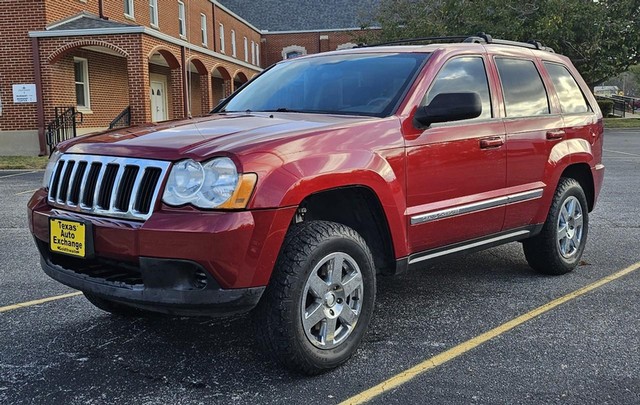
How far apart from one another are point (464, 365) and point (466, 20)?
26892 millimetres

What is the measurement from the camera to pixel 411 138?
155 inches

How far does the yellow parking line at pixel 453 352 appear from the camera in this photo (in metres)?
3.23

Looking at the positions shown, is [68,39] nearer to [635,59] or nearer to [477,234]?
[477,234]

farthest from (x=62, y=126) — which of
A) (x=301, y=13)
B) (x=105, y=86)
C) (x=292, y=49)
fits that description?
(x=301, y=13)

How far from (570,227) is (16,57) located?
16.9 metres

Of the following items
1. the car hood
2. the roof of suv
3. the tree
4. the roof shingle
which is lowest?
the car hood

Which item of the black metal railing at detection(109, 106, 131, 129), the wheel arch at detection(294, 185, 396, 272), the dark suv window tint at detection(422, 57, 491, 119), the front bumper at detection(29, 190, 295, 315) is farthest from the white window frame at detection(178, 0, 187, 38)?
the front bumper at detection(29, 190, 295, 315)

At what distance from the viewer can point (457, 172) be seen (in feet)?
13.9

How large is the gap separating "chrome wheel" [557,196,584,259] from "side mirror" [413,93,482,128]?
6.31 feet

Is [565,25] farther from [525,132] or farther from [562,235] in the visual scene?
[525,132]

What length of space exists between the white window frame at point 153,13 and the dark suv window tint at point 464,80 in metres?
24.0

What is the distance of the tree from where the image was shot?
86.1 ft

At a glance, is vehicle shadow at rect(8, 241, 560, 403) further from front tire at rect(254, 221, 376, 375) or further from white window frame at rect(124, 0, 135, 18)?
white window frame at rect(124, 0, 135, 18)

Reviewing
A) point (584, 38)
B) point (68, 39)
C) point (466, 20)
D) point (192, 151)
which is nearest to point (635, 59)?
point (584, 38)
